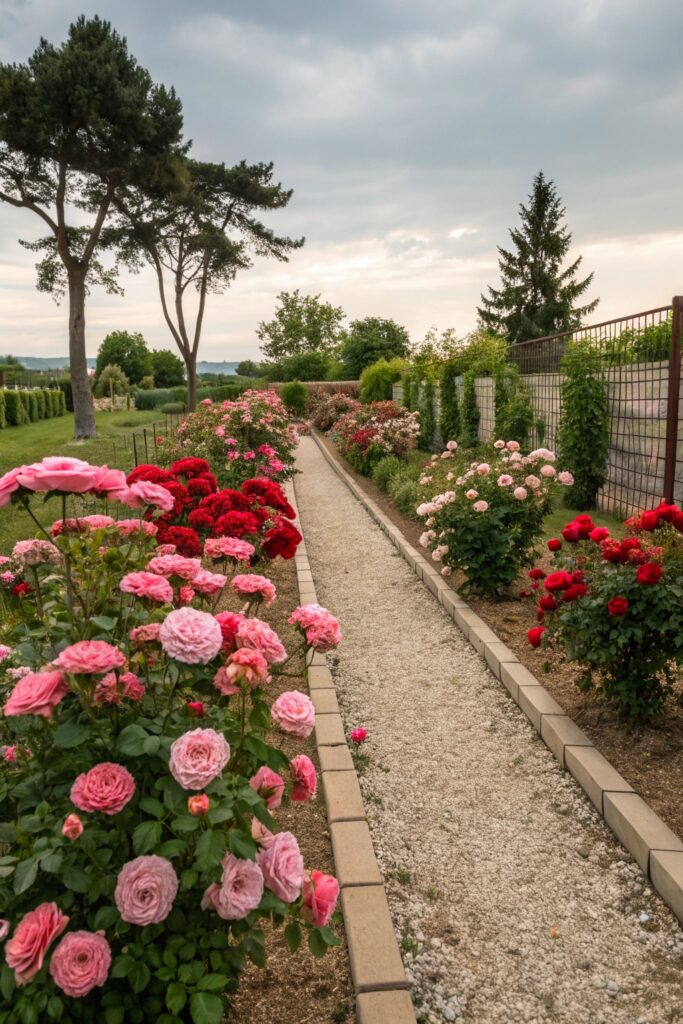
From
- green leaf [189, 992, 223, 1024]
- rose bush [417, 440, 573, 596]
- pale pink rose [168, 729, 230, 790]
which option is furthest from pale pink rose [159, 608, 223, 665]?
rose bush [417, 440, 573, 596]

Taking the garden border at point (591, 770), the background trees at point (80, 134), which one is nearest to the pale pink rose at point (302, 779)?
the garden border at point (591, 770)

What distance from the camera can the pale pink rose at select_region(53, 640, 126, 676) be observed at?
1.48 meters

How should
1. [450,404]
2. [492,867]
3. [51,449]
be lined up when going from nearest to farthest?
[492,867]
[450,404]
[51,449]

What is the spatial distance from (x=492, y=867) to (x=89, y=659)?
2.02 m

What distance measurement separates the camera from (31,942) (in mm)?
1453

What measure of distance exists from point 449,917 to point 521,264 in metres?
40.7

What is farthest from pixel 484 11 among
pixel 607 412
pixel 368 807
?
pixel 368 807

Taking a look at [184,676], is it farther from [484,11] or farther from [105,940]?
[484,11]

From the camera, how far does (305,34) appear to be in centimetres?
627

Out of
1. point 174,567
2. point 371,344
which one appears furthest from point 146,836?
point 371,344

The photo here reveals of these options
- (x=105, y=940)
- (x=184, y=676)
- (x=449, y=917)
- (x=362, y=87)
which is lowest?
(x=449, y=917)

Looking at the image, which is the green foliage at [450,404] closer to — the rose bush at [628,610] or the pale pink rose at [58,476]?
the rose bush at [628,610]

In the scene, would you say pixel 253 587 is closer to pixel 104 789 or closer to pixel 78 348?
pixel 104 789

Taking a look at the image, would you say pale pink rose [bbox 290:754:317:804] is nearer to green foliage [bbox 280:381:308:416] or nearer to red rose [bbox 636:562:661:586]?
red rose [bbox 636:562:661:586]
